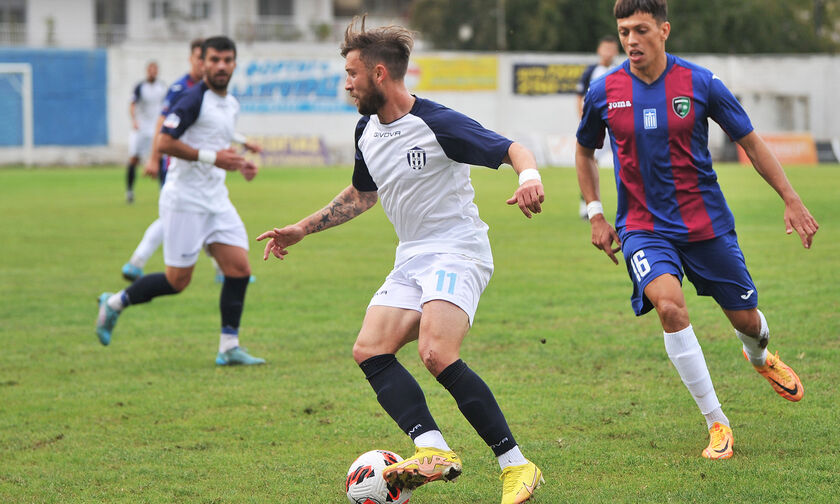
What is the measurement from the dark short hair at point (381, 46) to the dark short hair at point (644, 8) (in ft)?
3.88

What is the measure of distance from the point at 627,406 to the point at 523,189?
7.70ft

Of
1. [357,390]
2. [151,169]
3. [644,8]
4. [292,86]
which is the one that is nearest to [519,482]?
[644,8]

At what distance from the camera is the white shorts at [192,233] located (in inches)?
312

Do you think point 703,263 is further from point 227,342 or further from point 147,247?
point 147,247

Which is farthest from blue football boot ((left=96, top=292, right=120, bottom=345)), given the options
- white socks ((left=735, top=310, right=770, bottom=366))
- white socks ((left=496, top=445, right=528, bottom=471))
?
white socks ((left=735, top=310, right=770, bottom=366))

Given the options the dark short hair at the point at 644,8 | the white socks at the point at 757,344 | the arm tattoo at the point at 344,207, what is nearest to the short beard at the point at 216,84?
the arm tattoo at the point at 344,207

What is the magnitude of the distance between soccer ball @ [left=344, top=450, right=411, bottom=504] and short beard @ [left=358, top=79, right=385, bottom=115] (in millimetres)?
1548

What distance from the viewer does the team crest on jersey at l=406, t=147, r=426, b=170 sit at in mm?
4773

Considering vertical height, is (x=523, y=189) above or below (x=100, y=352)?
above

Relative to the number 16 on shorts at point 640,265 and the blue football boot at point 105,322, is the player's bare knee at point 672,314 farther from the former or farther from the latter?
the blue football boot at point 105,322

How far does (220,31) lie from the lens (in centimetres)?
5281

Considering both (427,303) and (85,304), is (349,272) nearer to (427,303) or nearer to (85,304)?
(85,304)

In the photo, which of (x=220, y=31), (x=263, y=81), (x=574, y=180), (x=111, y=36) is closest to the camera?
(x=574, y=180)

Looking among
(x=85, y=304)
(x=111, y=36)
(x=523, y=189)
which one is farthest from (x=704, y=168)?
(x=111, y=36)
